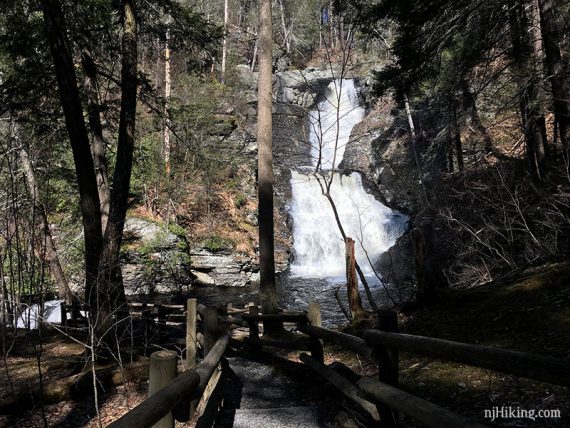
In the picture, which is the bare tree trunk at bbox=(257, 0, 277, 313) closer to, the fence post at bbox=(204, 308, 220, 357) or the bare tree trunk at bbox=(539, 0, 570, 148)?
the fence post at bbox=(204, 308, 220, 357)

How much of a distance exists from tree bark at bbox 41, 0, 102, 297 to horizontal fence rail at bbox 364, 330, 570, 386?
4.94 m

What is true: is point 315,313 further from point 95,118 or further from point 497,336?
point 95,118

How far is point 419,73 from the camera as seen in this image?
854 cm

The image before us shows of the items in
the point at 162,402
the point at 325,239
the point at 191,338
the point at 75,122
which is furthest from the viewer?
the point at 325,239

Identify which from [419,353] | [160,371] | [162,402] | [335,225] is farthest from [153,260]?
[162,402]

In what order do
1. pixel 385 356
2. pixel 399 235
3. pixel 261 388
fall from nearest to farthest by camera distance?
pixel 385 356 → pixel 261 388 → pixel 399 235

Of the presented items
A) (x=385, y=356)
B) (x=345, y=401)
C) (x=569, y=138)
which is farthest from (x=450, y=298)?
(x=569, y=138)

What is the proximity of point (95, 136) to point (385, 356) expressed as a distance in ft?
26.9

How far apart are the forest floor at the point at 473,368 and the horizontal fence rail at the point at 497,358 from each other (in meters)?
1.21

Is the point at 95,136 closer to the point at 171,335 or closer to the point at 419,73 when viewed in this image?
the point at 171,335

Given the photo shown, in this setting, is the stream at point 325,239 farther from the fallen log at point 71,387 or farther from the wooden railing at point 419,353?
the wooden railing at point 419,353

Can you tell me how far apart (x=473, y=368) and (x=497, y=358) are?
2860mm

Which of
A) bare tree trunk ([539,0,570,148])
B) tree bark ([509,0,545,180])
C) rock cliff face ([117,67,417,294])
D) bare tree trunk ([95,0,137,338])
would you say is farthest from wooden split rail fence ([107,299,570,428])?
rock cliff face ([117,67,417,294])

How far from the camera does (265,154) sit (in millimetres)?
9016
